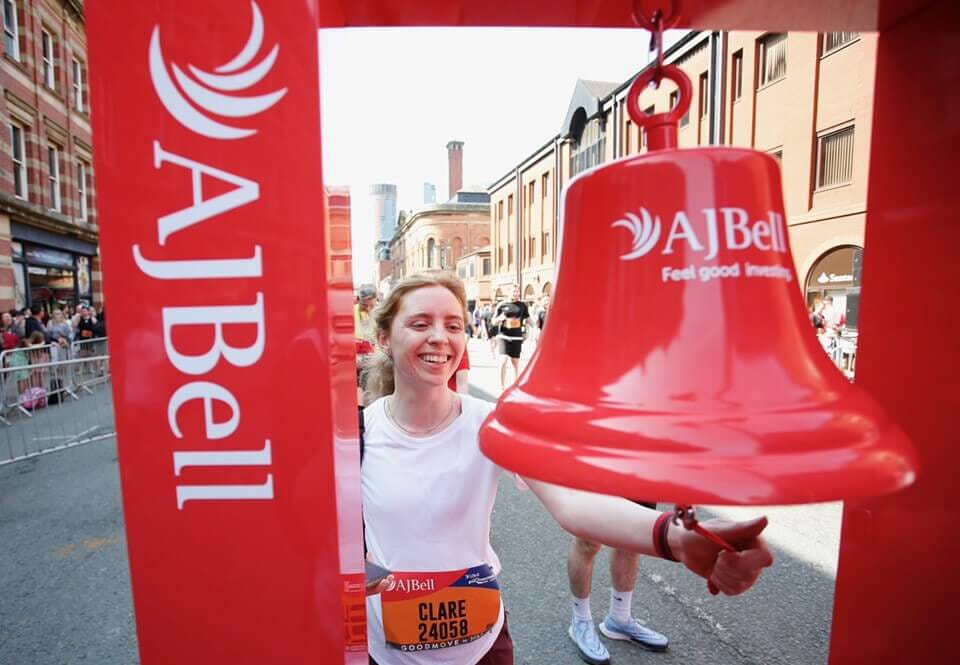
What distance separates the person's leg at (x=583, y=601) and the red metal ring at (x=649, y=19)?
94.0 inches

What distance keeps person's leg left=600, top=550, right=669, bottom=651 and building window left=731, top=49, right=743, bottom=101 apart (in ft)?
48.9

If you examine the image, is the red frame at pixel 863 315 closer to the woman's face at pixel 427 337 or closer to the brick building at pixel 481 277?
the woman's face at pixel 427 337

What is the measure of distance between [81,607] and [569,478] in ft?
12.1

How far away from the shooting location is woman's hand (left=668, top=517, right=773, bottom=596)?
0.85 m

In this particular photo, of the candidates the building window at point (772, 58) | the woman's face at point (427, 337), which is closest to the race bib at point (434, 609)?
the woman's face at point (427, 337)

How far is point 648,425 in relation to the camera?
1.88 ft

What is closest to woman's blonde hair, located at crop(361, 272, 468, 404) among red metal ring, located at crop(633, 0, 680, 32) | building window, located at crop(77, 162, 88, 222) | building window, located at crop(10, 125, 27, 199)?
red metal ring, located at crop(633, 0, 680, 32)

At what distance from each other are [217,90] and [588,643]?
2.78 metres

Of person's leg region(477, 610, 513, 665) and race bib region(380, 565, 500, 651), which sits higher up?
race bib region(380, 565, 500, 651)

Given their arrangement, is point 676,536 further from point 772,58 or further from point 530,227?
point 530,227

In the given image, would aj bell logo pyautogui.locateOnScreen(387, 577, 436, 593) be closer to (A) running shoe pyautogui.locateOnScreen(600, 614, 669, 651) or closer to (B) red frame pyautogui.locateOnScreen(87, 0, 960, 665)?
(B) red frame pyautogui.locateOnScreen(87, 0, 960, 665)

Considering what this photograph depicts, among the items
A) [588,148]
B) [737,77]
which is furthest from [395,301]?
[588,148]

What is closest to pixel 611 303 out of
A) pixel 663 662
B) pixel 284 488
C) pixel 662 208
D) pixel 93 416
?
pixel 662 208

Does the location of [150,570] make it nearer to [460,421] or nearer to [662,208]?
[662,208]
